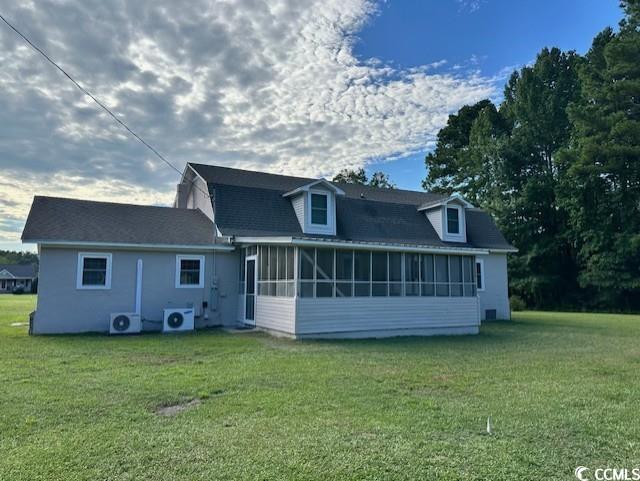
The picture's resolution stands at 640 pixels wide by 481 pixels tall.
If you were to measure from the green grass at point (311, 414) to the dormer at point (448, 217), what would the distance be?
346 inches

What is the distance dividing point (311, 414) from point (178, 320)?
8932mm

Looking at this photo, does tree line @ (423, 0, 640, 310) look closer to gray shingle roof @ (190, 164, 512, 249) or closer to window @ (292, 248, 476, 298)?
gray shingle roof @ (190, 164, 512, 249)

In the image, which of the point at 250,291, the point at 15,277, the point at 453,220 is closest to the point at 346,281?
the point at 250,291

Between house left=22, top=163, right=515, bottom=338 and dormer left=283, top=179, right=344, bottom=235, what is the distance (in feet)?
0.12

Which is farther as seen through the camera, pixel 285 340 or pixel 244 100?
pixel 244 100

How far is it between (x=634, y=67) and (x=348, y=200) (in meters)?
20.0

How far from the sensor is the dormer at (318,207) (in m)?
15.3

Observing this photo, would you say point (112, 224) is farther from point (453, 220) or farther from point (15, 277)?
point (15, 277)

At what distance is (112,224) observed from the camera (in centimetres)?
1366

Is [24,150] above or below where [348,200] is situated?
above

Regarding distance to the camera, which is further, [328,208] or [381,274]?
[328,208]

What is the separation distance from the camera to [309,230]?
50.2ft

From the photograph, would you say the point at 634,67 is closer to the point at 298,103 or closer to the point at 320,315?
the point at 298,103

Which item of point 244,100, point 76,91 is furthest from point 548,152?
point 76,91
